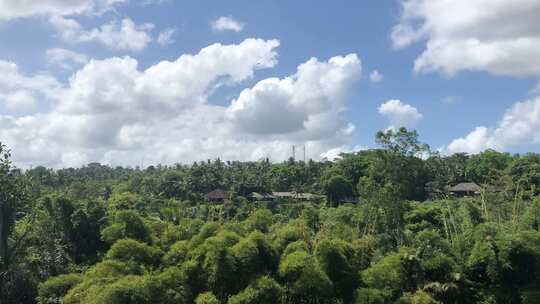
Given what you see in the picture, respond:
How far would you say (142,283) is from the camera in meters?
10.4

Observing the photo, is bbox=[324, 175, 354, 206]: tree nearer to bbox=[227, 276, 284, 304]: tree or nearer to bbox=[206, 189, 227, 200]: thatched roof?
bbox=[206, 189, 227, 200]: thatched roof

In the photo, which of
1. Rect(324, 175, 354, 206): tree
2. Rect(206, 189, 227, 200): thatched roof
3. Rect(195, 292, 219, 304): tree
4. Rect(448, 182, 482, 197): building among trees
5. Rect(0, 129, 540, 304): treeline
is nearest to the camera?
Rect(195, 292, 219, 304): tree

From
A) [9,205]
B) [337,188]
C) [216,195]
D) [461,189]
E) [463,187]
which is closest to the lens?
[9,205]

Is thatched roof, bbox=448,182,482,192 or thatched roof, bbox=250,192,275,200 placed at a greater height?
thatched roof, bbox=448,182,482,192

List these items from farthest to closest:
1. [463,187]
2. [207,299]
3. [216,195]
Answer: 1. [216,195]
2. [463,187]
3. [207,299]

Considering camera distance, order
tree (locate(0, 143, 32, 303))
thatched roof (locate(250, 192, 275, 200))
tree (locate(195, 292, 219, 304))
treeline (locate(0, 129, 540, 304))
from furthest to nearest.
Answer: thatched roof (locate(250, 192, 275, 200)), tree (locate(0, 143, 32, 303)), treeline (locate(0, 129, 540, 304)), tree (locate(195, 292, 219, 304))

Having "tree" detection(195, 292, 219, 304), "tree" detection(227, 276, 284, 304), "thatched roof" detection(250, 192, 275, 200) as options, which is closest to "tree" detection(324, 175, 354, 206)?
"thatched roof" detection(250, 192, 275, 200)

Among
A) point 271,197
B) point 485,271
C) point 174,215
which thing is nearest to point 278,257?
point 485,271

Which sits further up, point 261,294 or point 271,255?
point 271,255

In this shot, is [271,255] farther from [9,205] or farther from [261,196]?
[261,196]

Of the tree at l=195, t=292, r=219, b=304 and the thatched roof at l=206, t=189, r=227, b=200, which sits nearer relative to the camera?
the tree at l=195, t=292, r=219, b=304

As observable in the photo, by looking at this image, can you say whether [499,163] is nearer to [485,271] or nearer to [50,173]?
[485,271]

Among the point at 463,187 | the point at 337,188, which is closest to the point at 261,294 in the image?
the point at 337,188

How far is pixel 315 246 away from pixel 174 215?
8860 mm
